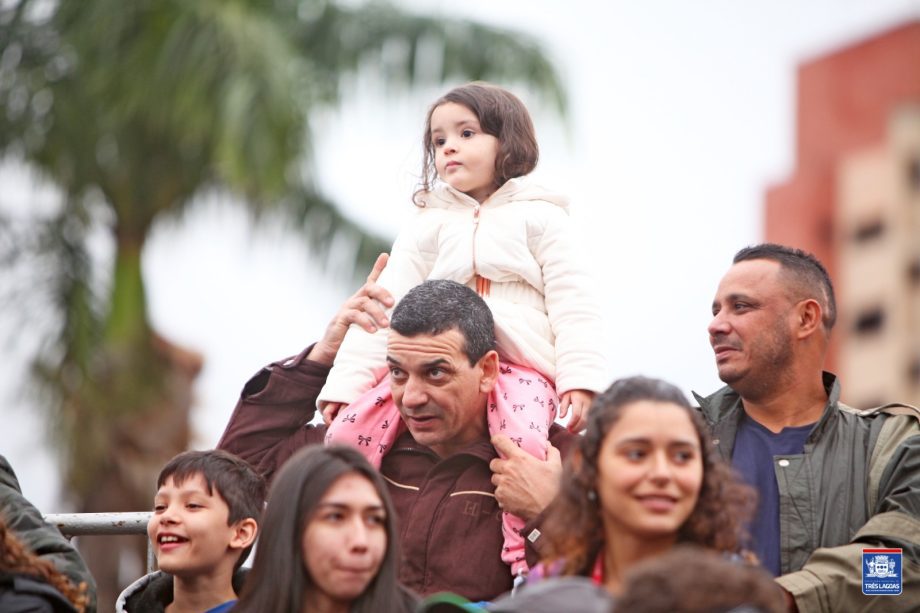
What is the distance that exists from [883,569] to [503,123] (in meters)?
2.07

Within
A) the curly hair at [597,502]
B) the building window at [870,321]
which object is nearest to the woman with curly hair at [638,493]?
the curly hair at [597,502]

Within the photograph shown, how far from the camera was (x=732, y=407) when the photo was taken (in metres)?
5.95

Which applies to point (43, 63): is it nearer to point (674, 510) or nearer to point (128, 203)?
point (128, 203)

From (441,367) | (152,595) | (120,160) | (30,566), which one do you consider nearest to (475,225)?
(441,367)

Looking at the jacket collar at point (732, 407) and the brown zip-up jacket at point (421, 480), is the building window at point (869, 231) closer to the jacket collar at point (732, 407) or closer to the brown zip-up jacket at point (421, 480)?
the jacket collar at point (732, 407)

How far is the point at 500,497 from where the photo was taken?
5.43 m

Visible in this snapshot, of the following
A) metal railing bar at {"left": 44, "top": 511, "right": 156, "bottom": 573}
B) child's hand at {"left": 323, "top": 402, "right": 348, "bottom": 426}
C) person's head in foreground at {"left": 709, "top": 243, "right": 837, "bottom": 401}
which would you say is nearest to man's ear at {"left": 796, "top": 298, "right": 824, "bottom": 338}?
person's head in foreground at {"left": 709, "top": 243, "right": 837, "bottom": 401}

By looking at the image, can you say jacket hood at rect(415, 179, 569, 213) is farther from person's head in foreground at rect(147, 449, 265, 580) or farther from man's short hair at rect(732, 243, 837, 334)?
person's head in foreground at rect(147, 449, 265, 580)

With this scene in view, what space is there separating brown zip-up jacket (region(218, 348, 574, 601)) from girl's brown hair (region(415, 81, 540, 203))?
996mm

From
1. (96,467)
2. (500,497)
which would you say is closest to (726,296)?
(500,497)

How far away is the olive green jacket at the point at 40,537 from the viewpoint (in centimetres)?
518

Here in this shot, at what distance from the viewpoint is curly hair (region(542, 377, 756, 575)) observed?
175 inches

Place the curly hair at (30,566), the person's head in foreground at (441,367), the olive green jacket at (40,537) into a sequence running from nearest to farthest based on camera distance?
the curly hair at (30,566)
the olive green jacket at (40,537)
the person's head in foreground at (441,367)

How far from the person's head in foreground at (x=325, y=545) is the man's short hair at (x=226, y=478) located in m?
0.77
